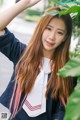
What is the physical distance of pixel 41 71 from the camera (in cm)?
169

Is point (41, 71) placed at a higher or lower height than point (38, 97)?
higher

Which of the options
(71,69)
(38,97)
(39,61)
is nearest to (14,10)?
(39,61)

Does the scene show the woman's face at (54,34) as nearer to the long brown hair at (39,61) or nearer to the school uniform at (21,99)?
the long brown hair at (39,61)

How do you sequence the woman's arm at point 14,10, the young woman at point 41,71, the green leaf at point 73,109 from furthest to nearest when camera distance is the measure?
1. the young woman at point 41,71
2. the woman's arm at point 14,10
3. the green leaf at point 73,109

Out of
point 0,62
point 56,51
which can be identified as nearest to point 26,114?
point 56,51

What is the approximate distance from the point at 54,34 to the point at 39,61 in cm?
18

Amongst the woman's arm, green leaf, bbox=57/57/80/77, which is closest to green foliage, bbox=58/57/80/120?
green leaf, bbox=57/57/80/77

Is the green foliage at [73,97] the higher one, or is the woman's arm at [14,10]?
the green foliage at [73,97]

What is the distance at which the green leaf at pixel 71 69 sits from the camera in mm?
782

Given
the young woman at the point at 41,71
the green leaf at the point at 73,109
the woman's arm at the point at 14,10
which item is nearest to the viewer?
the green leaf at the point at 73,109

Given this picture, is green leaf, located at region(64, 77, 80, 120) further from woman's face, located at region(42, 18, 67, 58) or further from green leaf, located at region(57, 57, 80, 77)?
woman's face, located at region(42, 18, 67, 58)

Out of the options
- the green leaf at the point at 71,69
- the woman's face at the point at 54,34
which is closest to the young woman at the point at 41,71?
the woman's face at the point at 54,34

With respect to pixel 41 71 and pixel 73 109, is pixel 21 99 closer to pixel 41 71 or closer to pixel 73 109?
pixel 41 71

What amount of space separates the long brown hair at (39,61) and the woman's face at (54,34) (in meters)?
0.02
